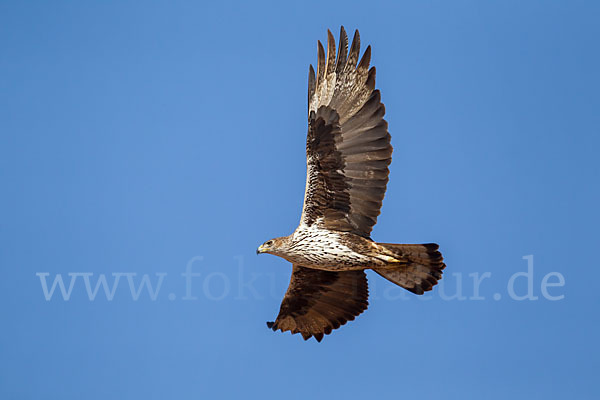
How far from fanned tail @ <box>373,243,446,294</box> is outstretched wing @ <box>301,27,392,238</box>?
56 cm

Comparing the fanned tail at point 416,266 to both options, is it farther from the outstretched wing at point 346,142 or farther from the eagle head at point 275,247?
the eagle head at point 275,247

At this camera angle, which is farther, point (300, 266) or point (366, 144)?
point (300, 266)

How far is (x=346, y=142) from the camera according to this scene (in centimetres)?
1171

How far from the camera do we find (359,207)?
11844 mm

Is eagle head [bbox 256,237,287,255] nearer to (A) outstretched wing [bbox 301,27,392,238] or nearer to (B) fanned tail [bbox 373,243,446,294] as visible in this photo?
(A) outstretched wing [bbox 301,27,392,238]

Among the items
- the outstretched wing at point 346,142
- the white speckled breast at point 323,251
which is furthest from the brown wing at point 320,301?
the outstretched wing at point 346,142

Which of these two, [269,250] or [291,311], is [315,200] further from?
[291,311]

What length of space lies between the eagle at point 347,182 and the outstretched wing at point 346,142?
14mm

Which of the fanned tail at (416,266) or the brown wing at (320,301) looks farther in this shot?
the brown wing at (320,301)

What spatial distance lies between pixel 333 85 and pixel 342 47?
537 millimetres

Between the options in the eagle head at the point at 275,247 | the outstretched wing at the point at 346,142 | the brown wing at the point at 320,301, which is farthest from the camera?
the brown wing at the point at 320,301

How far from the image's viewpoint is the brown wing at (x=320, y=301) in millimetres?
12883

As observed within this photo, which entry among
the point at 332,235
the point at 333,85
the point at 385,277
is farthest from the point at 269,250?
the point at 333,85

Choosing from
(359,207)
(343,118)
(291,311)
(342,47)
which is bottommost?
(291,311)
